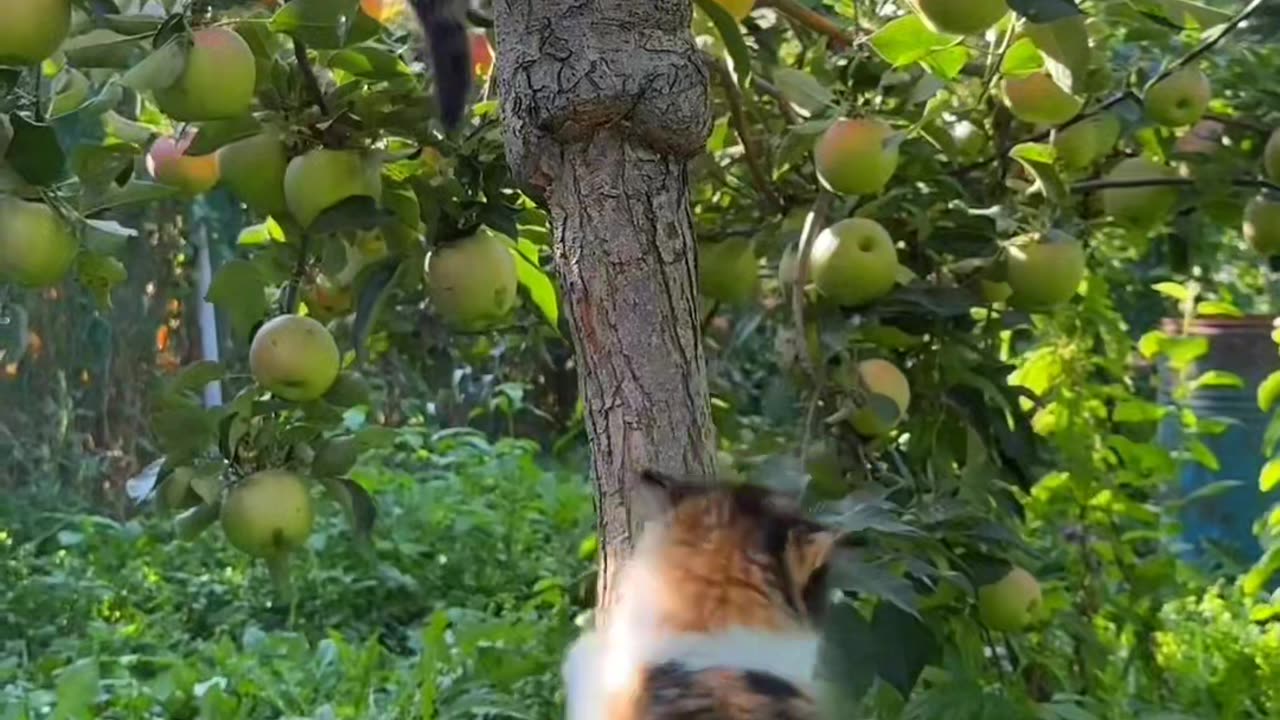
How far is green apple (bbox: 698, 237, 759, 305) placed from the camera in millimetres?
1315

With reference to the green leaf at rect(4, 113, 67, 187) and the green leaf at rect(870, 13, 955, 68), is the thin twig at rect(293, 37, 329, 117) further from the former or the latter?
the green leaf at rect(870, 13, 955, 68)

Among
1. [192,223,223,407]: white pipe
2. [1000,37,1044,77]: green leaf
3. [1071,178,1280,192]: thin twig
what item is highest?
[192,223,223,407]: white pipe

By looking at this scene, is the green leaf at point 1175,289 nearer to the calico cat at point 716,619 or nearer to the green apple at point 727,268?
the green apple at point 727,268

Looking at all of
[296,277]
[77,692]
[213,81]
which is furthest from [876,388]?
[77,692]

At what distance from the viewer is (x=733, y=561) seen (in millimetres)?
439

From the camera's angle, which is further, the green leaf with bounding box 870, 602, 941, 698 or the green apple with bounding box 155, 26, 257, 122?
the green leaf with bounding box 870, 602, 941, 698

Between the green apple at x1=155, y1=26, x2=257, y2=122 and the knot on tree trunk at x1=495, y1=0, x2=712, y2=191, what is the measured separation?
329 mm

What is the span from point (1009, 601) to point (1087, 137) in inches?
14.7

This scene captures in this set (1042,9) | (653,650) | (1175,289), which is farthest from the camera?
(1175,289)

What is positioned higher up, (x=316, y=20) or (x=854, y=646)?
(x=316, y=20)

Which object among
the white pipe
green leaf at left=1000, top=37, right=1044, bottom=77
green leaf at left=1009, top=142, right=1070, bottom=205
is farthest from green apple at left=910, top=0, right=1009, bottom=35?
the white pipe

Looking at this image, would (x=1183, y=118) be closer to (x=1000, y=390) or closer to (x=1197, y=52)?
(x=1197, y=52)

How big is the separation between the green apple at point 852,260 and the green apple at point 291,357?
37 centimetres

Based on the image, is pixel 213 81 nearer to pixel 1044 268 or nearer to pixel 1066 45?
pixel 1066 45
